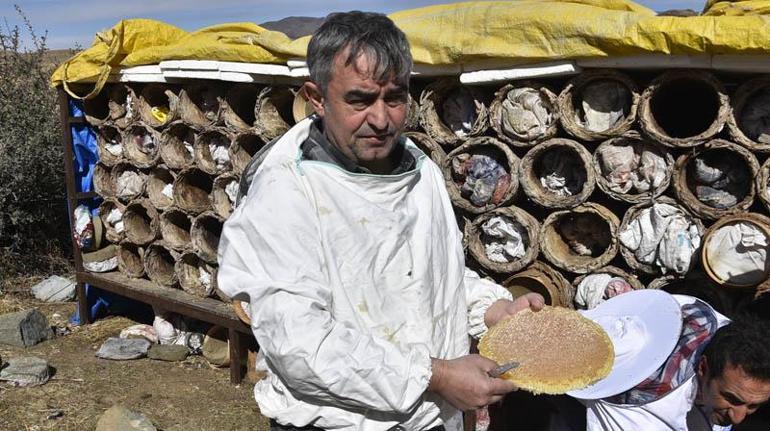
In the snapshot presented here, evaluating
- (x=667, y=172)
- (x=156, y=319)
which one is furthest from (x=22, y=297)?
(x=667, y=172)

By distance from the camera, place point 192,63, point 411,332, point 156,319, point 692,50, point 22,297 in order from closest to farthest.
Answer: point 411,332, point 692,50, point 192,63, point 156,319, point 22,297

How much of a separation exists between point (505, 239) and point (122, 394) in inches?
112

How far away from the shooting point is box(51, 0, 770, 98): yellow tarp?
2.69 metres

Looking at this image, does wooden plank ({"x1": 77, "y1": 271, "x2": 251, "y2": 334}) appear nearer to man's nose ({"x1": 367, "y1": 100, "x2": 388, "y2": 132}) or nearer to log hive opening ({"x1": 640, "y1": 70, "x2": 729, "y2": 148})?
log hive opening ({"x1": 640, "y1": 70, "x2": 729, "y2": 148})

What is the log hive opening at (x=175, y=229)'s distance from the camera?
5.28 m

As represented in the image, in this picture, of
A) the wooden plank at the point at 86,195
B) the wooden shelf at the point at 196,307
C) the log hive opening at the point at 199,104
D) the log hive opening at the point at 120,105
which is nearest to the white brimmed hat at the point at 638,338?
the wooden shelf at the point at 196,307

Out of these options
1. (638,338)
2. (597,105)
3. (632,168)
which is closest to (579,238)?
(632,168)

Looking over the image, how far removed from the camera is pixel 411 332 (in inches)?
66.3

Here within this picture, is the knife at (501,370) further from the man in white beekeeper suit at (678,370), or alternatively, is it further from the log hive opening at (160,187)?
the log hive opening at (160,187)

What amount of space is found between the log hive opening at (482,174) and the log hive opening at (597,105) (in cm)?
34

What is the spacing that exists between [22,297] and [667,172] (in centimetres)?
607

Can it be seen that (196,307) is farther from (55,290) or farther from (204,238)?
(55,290)

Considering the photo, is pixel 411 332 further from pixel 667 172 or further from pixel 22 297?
pixel 22 297

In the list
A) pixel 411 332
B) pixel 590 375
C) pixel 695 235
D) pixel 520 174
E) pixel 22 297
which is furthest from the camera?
pixel 22 297
